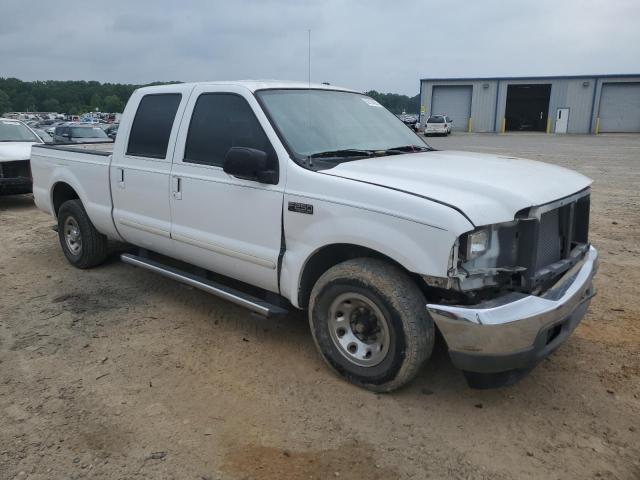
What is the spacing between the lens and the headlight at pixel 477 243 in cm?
296

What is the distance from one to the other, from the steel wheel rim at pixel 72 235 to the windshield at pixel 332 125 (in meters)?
3.19

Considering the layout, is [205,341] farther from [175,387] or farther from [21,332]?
[21,332]

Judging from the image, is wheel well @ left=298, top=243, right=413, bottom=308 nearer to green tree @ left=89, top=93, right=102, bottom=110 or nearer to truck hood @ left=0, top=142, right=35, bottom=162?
truck hood @ left=0, top=142, right=35, bottom=162

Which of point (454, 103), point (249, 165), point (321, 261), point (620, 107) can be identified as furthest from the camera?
point (454, 103)

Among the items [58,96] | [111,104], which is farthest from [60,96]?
[111,104]

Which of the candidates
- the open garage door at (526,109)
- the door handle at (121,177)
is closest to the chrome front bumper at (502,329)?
the door handle at (121,177)

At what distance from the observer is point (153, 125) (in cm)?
490

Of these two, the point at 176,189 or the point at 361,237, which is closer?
the point at 361,237

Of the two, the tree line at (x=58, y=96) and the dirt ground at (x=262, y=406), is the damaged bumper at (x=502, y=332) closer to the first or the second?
the dirt ground at (x=262, y=406)

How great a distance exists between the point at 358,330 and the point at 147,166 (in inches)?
100

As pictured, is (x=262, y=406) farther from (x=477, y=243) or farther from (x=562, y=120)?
(x=562, y=120)

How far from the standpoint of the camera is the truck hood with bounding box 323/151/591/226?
3.01m

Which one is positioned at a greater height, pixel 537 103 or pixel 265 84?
pixel 537 103

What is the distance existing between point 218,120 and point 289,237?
1.25 metres
